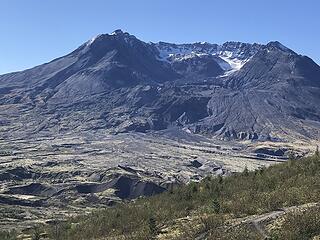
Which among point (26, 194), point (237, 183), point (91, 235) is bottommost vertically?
point (26, 194)

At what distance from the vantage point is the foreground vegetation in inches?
997

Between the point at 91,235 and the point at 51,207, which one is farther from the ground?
the point at 91,235

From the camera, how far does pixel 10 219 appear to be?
10550 centimetres

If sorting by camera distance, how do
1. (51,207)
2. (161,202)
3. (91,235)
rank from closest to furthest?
(91,235)
(161,202)
(51,207)

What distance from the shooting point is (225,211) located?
3256 centimetres

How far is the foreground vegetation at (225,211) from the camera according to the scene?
25325 millimetres

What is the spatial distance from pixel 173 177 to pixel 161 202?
133 meters

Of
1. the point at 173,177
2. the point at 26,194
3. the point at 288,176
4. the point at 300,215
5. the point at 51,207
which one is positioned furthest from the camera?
the point at 173,177

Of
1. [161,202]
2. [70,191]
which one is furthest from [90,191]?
[161,202]

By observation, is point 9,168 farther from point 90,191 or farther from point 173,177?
point 173,177

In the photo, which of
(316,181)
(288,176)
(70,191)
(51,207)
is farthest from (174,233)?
(70,191)

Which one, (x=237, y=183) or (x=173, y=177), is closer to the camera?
(x=237, y=183)

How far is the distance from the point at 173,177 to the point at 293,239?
15468 cm

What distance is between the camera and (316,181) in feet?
114
